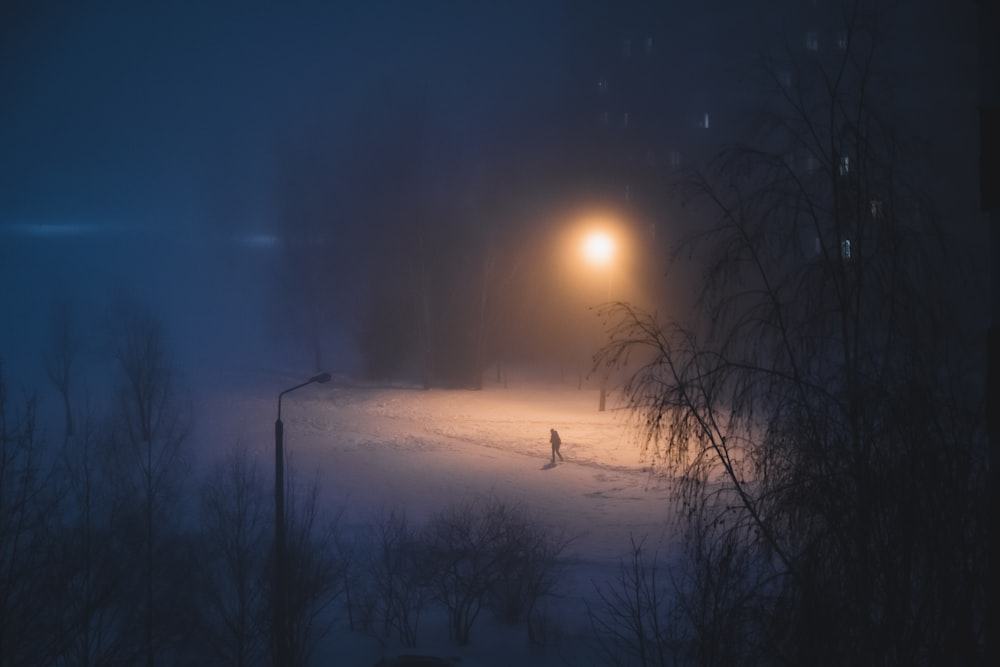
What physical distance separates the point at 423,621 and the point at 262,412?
20652 millimetres

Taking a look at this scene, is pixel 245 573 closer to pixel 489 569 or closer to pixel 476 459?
pixel 489 569

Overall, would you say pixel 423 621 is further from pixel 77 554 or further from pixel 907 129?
pixel 907 129

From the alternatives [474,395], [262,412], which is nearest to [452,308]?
[474,395]

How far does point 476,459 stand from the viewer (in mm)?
23219

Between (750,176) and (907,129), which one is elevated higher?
(907,129)

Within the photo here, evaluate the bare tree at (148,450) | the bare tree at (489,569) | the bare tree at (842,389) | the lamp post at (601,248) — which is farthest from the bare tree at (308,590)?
the lamp post at (601,248)

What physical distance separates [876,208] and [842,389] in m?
1.34

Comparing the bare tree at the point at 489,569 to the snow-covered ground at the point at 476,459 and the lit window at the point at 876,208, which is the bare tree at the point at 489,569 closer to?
the snow-covered ground at the point at 476,459

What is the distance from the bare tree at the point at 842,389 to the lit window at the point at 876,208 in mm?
14

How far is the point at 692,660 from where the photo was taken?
5809mm

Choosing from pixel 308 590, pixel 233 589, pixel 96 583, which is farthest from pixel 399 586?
pixel 96 583

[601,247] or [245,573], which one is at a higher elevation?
[601,247]

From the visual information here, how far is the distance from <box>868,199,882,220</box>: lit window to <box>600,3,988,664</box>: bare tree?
0.05 feet

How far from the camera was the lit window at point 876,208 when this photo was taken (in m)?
4.99
